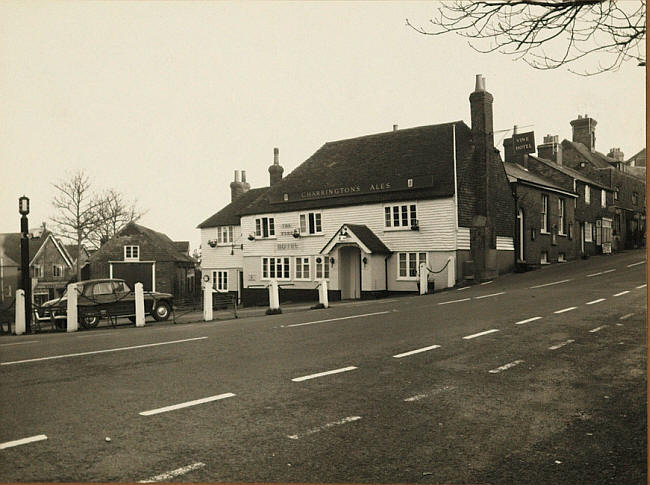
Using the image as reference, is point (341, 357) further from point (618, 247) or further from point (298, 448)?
point (618, 247)

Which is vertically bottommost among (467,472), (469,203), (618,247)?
(467,472)

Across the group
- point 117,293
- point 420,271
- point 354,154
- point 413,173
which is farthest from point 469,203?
point 117,293

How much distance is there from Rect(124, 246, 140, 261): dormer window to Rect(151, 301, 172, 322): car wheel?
588 cm

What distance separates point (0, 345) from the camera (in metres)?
8.50

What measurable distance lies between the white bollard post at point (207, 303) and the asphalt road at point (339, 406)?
3.73m

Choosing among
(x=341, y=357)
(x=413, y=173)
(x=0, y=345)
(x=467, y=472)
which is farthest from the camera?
(x=413, y=173)

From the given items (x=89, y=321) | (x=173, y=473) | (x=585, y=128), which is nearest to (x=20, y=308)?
(x=173, y=473)

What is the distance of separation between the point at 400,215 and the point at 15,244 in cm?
851

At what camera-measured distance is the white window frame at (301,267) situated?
42.3ft

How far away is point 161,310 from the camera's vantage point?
46.2ft

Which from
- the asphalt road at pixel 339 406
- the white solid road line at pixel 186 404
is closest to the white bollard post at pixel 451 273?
the asphalt road at pixel 339 406

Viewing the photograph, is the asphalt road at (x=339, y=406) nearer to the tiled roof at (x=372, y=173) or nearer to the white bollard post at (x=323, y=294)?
the tiled roof at (x=372, y=173)

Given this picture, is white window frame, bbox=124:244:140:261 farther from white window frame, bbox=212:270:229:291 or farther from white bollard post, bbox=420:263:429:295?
white bollard post, bbox=420:263:429:295

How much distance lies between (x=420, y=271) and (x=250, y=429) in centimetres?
1103
